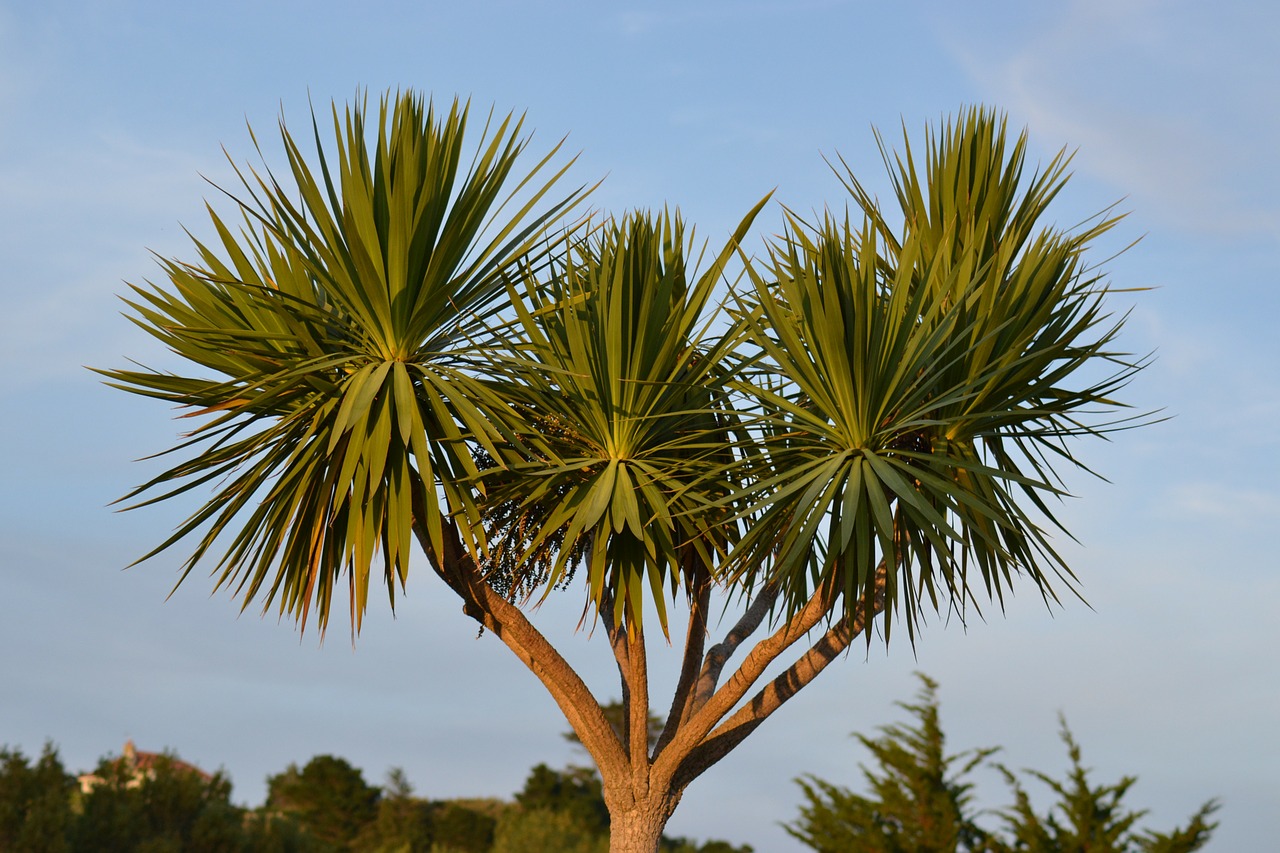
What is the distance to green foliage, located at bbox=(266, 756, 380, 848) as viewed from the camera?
4303cm

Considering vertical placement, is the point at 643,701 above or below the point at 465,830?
below

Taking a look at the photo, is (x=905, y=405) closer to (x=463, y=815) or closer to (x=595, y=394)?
(x=595, y=394)

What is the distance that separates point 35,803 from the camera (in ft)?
70.2

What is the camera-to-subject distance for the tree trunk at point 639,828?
270 inches

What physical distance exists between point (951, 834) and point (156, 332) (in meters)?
10.8

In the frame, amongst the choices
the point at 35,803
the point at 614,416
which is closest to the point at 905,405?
the point at 614,416

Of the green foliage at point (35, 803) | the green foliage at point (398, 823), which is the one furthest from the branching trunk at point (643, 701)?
the green foliage at point (398, 823)

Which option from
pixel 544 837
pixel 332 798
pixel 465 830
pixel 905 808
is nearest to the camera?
pixel 905 808

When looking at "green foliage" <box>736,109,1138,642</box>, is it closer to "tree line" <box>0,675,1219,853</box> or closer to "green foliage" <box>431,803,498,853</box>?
"tree line" <box>0,675,1219,853</box>

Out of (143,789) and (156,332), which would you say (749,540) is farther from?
(143,789)

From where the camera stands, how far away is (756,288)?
22.3 ft

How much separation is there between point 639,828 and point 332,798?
3965cm

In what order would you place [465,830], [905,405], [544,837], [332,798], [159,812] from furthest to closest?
[332,798] < [465,830] < [544,837] < [159,812] < [905,405]

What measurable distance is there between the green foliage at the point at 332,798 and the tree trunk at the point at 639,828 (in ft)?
126
